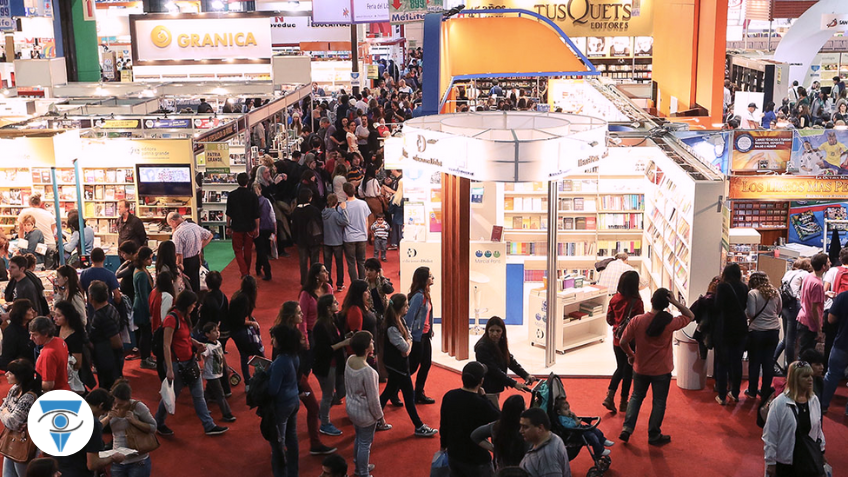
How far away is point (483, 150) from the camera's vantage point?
7.24m

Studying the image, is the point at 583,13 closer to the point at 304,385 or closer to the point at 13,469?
the point at 304,385

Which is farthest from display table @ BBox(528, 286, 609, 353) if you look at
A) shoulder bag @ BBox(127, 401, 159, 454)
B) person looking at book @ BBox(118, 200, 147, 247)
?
person looking at book @ BBox(118, 200, 147, 247)

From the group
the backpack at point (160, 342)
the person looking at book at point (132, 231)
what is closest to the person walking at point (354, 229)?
the person looking at book at point (132, 231)

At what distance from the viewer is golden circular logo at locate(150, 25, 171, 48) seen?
18609 mm

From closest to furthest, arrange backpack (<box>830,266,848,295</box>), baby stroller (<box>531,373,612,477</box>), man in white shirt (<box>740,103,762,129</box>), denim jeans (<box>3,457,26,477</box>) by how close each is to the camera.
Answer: denim jeans (<box>3,457,26,477</box>)
baby stroller (<box>531,373,612,477</box>)
backpack (<box>830,266,848,295</box>)
man in white shirt (<box>740,103,762,129</box>)

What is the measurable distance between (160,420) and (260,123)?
10.2m

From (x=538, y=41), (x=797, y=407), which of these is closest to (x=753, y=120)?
(x=538, y=41)

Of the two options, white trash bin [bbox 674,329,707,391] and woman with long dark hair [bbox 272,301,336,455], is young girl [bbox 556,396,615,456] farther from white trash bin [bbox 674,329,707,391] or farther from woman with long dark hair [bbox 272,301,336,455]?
white trash bin [bbox 674,329,707,391]

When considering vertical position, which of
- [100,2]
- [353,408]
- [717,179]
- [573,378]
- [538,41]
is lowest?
[573,378]

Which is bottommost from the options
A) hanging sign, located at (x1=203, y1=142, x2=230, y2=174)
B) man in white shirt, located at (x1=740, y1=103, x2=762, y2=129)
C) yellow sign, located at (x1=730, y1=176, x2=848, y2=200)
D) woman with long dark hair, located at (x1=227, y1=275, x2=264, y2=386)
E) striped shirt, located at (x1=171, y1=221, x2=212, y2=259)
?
woman with long dark hair, located at (x1=227, y1=275, x2=264, y2=386)

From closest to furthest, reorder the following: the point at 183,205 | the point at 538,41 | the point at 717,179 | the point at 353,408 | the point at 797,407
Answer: the point at 797,407, the point at 353,408, the point at 717,179, the point at 538,41, the point at 183,205

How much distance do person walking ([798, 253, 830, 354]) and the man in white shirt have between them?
8922 millimetres

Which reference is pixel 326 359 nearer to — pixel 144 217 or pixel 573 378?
pixel 573 378

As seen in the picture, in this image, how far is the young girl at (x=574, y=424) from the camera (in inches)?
233
